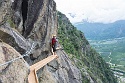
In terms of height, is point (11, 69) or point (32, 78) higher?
point (11, 69)

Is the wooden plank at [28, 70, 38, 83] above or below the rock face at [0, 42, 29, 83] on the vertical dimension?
below

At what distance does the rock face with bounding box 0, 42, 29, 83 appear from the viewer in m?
17.1

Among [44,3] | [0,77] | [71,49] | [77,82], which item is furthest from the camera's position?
[71,49]

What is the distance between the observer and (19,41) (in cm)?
2514

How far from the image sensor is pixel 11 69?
18.0m

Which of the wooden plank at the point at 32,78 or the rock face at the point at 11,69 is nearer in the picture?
the rock face at the point at 11,69

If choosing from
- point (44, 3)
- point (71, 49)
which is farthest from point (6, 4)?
point (71, 49)

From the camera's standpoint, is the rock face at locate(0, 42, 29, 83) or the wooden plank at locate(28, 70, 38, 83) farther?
the wooden plank at locate(28, 70, 38, 83)

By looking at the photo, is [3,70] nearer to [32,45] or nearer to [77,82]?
[32,45]

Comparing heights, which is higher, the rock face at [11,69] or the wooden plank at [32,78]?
the rock face at [11,69]

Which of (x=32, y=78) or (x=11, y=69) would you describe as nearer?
(x=11, y=69)

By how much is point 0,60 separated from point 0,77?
3.89ft

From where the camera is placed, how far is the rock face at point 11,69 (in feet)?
56.2

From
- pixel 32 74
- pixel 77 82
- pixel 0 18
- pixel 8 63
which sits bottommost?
pixel 77 82
